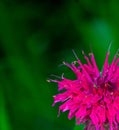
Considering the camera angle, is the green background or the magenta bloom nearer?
the magenta bloom

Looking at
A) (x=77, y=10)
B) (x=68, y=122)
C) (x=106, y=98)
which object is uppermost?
(x=77, y=10)

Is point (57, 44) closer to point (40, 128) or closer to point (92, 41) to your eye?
point (92, 41)

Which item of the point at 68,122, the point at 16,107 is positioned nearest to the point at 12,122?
the point at 16,107

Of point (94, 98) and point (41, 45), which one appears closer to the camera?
point (94, 98)

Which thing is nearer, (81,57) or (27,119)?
(27,119)
